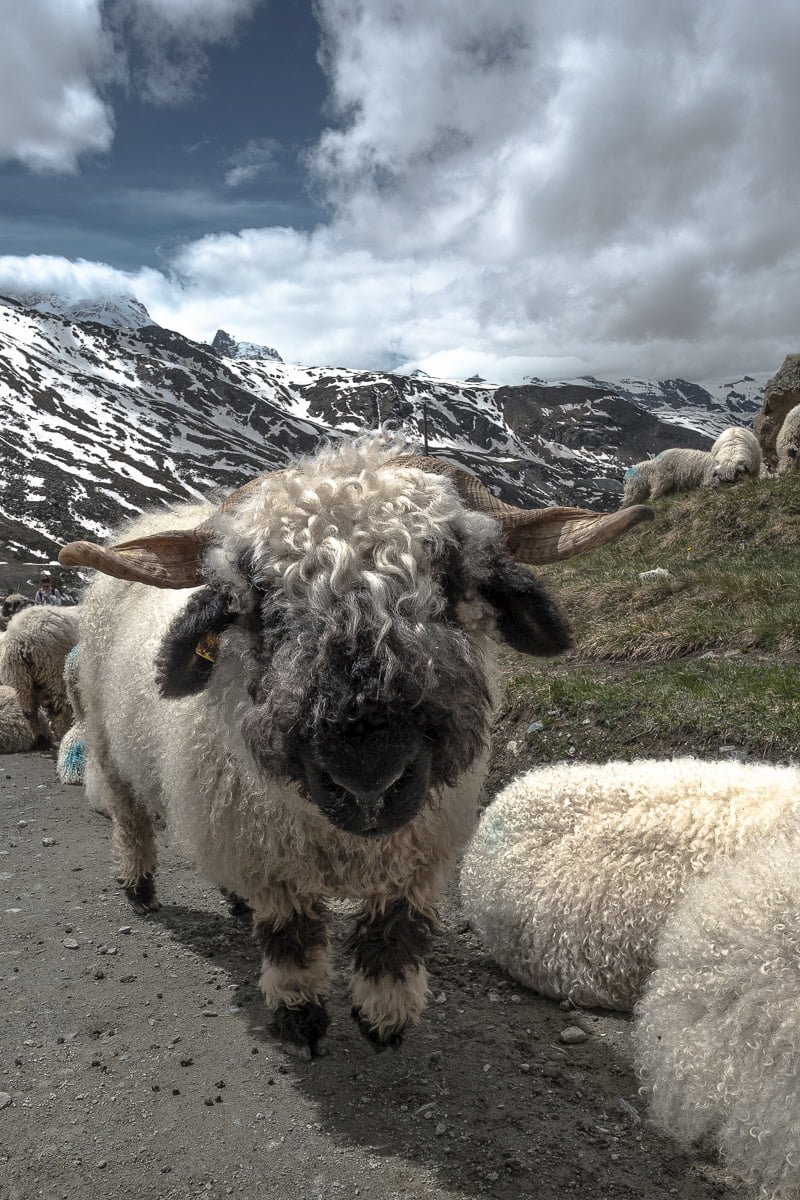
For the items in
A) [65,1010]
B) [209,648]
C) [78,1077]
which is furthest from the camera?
[65,1010]

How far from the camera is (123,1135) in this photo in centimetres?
353

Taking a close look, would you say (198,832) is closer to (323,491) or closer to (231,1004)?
(231,1004)

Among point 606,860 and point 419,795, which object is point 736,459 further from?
point 419,795

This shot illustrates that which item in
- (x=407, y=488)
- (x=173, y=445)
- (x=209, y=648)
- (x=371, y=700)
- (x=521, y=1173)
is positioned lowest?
→ (x=521, y=1173)

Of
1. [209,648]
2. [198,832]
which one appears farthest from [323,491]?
[198,832]

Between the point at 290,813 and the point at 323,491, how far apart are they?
4.99ft

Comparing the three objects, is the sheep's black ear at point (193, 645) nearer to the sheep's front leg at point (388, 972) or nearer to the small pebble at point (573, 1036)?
the sheep's front leg at point (388, 972)

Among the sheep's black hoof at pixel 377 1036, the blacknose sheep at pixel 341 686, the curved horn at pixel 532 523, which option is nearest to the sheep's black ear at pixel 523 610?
the blacknose sheep at pixel 341 686

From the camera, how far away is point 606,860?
15.4ft

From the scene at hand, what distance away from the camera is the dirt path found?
3.26m

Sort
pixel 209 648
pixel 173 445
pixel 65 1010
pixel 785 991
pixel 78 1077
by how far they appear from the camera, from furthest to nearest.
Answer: pixel 173 445
pixel 65 1010
pixel 78 1077
pixel 209 648
pixel 785 991

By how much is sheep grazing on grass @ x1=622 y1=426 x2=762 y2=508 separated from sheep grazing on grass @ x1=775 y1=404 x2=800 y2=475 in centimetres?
212

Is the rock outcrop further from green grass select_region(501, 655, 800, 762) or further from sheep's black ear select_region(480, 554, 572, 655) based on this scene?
sheep's black ear select_region(480, 554, 572, 655)

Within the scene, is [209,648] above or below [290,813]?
above
